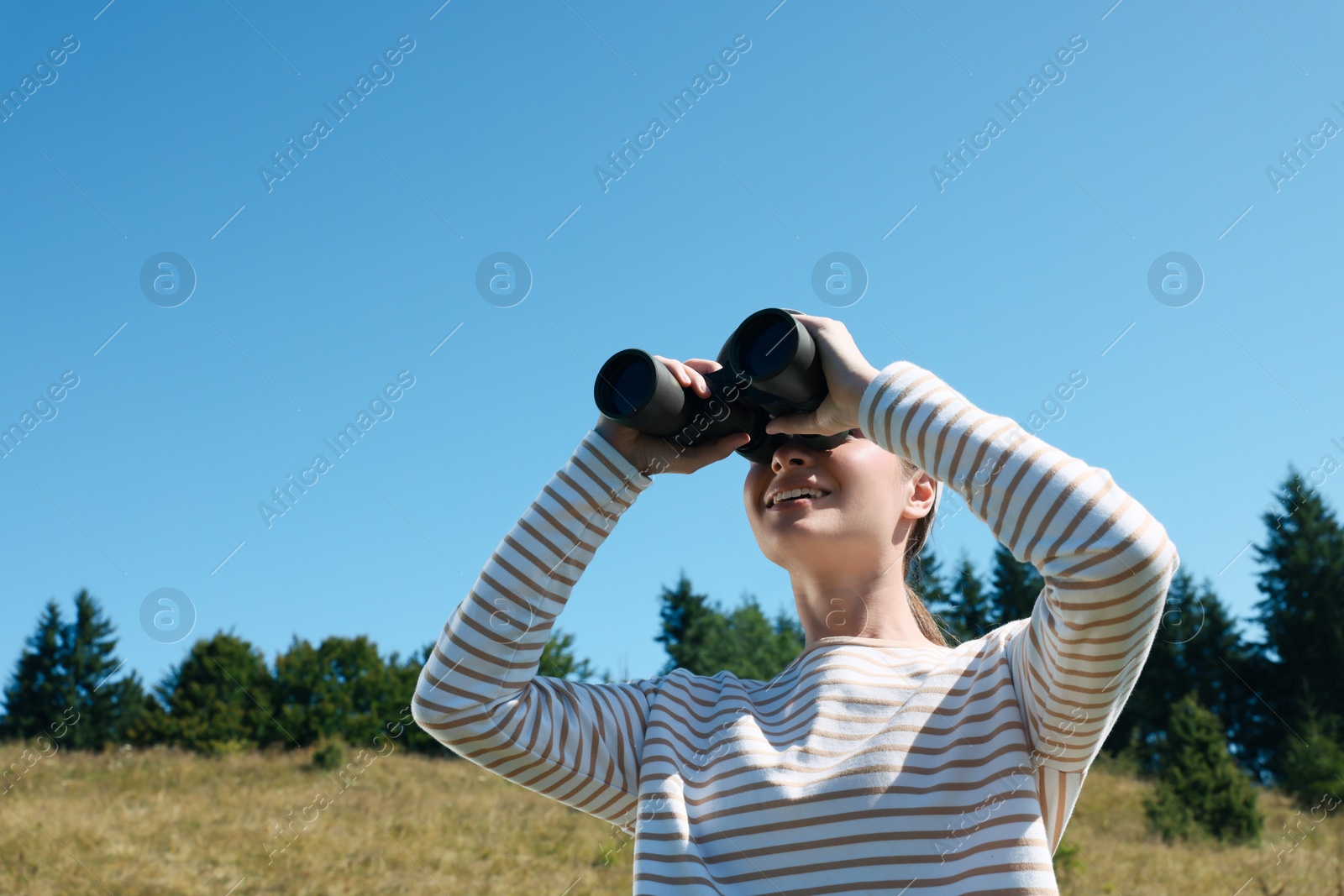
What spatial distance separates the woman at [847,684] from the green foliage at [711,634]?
17044mm

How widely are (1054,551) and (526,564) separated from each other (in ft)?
2.71

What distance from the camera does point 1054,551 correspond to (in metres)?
1.19

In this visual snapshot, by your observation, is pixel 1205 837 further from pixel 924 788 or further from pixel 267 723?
pixel 267 723

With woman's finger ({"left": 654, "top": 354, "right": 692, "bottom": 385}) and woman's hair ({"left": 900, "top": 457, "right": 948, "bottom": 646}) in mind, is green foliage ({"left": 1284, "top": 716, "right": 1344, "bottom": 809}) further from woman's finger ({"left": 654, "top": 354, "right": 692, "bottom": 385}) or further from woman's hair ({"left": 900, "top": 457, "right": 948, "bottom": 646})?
woman's finger ({"left": 654, "top": 354, "right": 692, "bottom": 385})

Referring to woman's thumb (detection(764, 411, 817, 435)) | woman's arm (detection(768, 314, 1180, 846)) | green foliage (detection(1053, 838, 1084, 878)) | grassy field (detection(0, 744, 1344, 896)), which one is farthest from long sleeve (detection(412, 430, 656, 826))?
green foliage (detection(1053, 838, 1084, 878))

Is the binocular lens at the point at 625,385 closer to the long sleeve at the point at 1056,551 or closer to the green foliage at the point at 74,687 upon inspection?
the long sleeve at the point at 1056,551

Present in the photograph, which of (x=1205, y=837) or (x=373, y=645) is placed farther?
(x=373, y=645)

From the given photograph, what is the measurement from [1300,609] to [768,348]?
1038 inches

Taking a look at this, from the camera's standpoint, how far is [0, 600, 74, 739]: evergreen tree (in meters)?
24.9

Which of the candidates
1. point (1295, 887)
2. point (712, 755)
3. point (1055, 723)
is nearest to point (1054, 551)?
point (1055, 723)

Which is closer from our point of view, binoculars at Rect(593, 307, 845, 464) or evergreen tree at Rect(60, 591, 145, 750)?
binoculars at Rect(593, 307, 845, 464)

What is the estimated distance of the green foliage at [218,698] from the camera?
20.1 metres

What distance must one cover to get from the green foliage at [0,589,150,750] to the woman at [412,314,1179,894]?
2561 cm

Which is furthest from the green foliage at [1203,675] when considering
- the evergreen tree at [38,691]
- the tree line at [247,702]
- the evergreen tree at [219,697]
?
the evergreen tree at [38,691]
